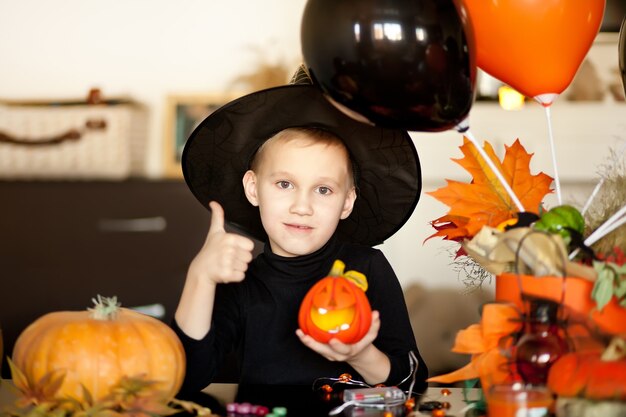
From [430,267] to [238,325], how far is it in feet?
5.30

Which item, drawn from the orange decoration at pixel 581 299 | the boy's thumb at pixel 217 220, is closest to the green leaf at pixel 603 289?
the orange decoration at pixel 581 299

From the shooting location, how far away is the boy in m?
1.33

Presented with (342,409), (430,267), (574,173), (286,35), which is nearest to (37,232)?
(286,35)

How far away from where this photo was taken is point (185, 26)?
3.17 metres

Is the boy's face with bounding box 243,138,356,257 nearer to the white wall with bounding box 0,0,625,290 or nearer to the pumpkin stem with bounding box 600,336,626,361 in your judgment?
the pumpkin stem with bounding box 600,336,626,361

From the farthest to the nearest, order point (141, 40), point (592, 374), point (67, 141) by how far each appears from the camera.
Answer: point (141, 40) → point (67, 141) → point (592, 374)

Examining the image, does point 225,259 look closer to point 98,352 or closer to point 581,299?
point 98,352

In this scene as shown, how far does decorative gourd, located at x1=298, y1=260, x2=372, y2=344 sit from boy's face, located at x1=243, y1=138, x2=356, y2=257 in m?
0.25

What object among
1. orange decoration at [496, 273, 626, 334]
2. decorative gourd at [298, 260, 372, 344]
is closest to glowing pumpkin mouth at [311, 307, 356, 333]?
decorative gourd at [298, 260, 372, 344]

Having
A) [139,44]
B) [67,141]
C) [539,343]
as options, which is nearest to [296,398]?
[539,343]

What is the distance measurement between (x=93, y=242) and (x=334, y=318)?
6.30 feet

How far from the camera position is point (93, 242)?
9.27 ft

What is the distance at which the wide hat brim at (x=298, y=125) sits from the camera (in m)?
1.33

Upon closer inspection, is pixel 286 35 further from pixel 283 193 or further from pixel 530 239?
pixel 530 239
